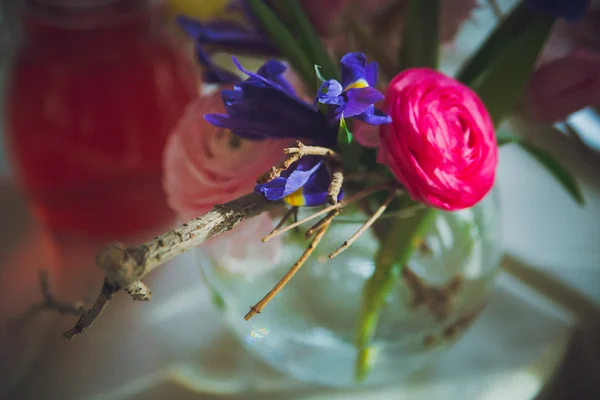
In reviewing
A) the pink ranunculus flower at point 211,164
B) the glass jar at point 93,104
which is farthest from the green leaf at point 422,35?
the glass jar at point 93,104

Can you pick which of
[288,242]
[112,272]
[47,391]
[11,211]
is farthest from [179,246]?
[11,211]

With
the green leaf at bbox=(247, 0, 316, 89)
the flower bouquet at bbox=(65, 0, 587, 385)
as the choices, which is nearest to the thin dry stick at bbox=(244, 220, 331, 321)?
the flower bouquet at bbox=(65, 0, 587, 385)

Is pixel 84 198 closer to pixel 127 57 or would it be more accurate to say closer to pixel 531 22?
pixel 127 57

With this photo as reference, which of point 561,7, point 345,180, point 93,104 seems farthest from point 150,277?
point 561,7

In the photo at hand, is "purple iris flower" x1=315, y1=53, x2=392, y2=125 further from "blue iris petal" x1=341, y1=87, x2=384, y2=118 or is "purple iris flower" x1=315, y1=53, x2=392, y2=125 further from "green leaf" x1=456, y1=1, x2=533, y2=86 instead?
"green leaf" x1=456, y1=1, x2=533, y2=86

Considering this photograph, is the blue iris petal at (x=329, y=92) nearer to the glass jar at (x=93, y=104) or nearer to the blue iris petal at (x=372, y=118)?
the blue iris petal at (x=372, y=118)

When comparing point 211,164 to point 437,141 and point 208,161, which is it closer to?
point 208,161
